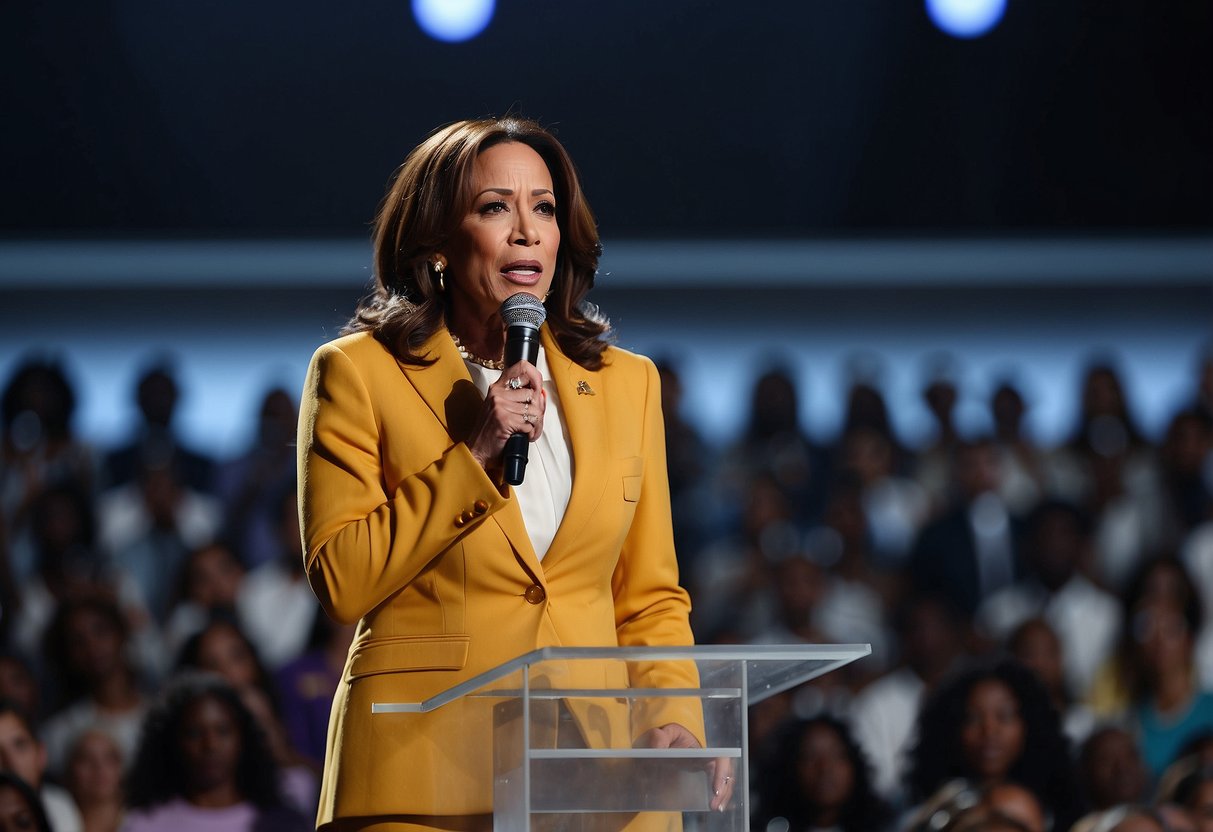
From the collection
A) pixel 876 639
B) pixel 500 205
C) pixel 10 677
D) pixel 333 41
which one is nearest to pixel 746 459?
pixel 876 639

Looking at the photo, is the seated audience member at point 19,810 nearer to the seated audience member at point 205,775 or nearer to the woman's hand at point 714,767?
the seated audience member at point 205,775

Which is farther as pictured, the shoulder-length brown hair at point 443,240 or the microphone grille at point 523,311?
the shoulder-length brown hair at point 443,240

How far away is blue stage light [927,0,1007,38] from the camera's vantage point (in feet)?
20.4

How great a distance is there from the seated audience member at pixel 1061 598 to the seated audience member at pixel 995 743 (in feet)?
1.87

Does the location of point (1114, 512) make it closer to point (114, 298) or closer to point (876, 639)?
point (876, 639)

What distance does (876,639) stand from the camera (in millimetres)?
5289

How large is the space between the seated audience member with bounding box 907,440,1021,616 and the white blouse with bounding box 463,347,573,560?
3.40 metres

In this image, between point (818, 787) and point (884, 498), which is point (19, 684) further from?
point (884, 498)

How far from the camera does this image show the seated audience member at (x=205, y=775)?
13.9ft

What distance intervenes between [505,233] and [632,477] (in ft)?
1.14

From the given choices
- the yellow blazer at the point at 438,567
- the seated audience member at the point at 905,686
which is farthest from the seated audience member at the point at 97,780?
the yellow blazer at the point at 438,567

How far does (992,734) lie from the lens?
4.60 meters

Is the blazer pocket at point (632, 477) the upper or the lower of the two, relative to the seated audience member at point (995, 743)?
upper

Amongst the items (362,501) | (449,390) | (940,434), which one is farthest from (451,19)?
(362,501)
